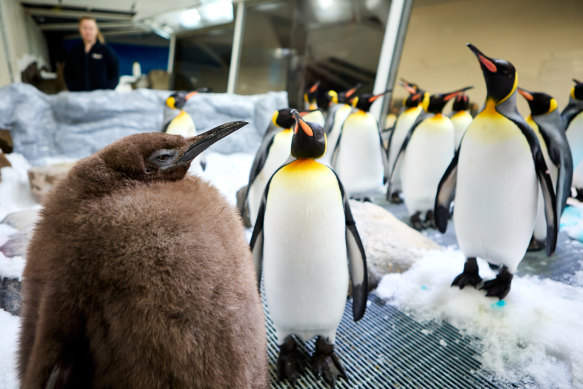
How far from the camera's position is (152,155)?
1.76 feet

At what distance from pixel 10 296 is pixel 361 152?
2645 mm

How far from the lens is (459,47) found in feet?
15.1

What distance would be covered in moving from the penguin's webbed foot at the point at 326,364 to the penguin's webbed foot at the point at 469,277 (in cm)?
84

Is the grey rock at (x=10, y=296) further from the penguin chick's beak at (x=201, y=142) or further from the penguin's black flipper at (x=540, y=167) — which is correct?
the penguin's black flipper at (x=540, y=167)

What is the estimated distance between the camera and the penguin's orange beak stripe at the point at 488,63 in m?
1.41

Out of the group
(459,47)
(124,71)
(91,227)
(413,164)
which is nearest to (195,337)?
(91,227)

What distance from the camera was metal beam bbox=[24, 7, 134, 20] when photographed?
134 inches

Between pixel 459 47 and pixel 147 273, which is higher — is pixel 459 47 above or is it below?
above

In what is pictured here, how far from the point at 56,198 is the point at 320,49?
20.6ft

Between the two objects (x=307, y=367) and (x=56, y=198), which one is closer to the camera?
(x=56, y=198)

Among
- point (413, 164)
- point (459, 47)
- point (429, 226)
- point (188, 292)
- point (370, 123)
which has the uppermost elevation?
point (459, 47)

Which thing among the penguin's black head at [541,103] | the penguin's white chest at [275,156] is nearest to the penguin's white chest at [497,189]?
the penguin's black head at [541,103]

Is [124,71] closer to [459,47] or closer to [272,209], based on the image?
[272,209]

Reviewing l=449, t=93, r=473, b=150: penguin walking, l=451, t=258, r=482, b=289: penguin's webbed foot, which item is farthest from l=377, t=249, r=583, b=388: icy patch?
l=449, t=93, r=473, b=150: penguin walking
